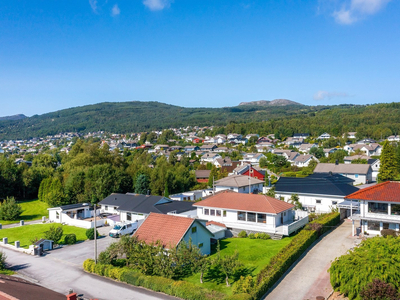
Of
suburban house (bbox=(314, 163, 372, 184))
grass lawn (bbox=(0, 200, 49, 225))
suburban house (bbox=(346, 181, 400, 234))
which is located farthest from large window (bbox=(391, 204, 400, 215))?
grass lawn (bbox=(0, 200, 49, 225))


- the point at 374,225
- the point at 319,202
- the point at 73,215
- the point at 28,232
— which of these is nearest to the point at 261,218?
the point at 374,225

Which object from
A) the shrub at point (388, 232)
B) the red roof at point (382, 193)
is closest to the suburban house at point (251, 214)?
the red roof at point (382, 193)

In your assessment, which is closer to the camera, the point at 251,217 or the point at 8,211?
the point at 251,217

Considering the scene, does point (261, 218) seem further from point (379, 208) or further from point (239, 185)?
point (239, 185)

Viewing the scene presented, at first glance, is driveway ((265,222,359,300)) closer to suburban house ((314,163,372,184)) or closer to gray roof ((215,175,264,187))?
gray roof ((215,175,264,187))

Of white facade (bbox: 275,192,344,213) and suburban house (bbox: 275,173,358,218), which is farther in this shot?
suburban house (bbox: 275,173,358,218)

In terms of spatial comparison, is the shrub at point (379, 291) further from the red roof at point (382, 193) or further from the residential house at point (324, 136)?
the residential house at point (324, 136)
